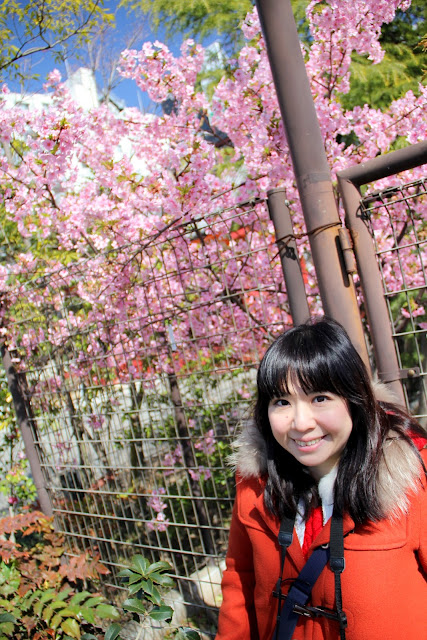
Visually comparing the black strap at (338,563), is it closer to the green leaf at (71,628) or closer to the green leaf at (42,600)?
the green leaf at (71,628)

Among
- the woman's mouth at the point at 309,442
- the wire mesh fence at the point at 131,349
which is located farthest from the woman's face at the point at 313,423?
the wire mesh fence at the point at 131,349

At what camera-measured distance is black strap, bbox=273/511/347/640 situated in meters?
1.18

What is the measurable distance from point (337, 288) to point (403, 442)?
570 millimetres

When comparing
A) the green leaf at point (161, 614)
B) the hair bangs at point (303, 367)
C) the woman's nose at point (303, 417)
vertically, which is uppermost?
the hair bangs at point (303, 367)

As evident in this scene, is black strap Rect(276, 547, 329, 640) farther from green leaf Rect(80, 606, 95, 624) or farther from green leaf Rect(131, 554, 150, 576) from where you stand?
green leaf Rect(80, 606, 95, 624)

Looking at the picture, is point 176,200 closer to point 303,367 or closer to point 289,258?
point 289,258

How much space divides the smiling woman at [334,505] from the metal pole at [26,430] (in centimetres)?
224

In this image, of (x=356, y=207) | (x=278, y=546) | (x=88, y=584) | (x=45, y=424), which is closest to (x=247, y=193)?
(x=356, y=207)

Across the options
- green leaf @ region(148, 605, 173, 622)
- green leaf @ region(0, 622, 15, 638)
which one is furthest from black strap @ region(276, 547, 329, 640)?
green leaf @ region(0, 622, 15, 638)

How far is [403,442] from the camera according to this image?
4.21ft

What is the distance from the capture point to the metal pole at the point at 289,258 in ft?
5.98

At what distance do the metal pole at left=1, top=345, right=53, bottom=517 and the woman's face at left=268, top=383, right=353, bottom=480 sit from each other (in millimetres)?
2461

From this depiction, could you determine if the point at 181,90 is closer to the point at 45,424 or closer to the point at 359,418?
the point at 45,424

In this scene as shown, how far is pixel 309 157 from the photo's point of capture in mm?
1661
